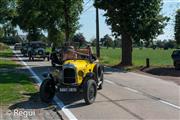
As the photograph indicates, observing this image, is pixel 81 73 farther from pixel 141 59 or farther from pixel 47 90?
pixel 141 59

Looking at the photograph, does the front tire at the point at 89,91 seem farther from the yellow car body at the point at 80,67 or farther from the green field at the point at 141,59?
the green field at the point at 141,59

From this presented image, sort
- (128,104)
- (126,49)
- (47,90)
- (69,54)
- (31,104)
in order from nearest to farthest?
(31,104)
(128,104)
(47,90)
(69,54)
(126,49)

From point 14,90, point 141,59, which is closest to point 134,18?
point 141,59

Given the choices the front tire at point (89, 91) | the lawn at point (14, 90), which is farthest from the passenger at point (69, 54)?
the lawn at point (14, 90)

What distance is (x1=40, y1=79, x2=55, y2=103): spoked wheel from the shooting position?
15.8 metres

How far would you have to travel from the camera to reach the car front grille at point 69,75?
1565 cm

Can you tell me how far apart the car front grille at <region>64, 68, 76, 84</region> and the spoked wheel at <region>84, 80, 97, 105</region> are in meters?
0.49

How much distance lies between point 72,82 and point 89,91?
650 mm

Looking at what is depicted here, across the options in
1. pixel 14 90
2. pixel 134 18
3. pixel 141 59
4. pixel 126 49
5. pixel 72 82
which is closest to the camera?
pixel 72 82

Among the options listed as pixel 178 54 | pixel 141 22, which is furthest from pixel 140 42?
pixel 178 54

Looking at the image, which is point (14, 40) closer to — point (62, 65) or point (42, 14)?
point (42, 14)

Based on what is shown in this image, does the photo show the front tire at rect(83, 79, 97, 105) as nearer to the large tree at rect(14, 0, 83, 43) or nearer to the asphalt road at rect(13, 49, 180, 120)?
the asphalt road at rect(13, 49, 180, 120)

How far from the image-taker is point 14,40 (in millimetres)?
171125

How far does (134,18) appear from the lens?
3891 centimetres
